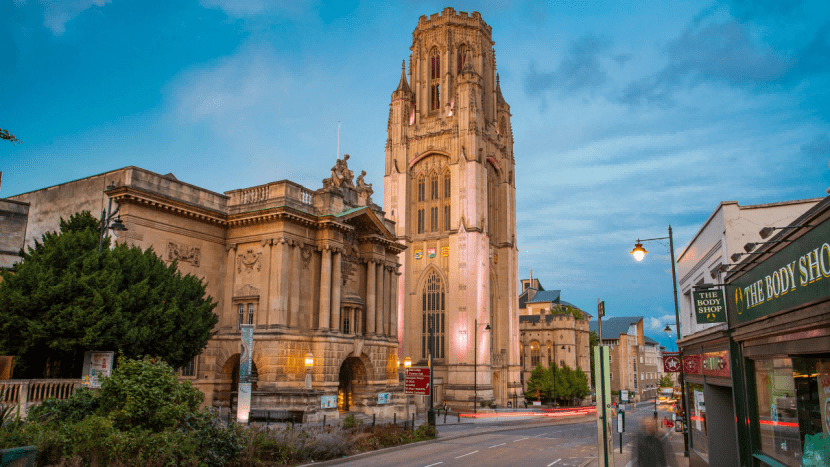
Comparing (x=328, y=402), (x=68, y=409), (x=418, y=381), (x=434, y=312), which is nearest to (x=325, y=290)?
(x=328, y=402)

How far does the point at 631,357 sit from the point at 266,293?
9356cm

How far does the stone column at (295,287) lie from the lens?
113ft

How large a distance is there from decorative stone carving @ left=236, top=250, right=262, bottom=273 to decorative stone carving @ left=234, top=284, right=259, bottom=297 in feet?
3.40

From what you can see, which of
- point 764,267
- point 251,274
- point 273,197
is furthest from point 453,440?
point 764,267

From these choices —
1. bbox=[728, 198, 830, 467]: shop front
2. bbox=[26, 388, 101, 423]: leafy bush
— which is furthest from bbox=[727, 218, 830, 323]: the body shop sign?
bbox=[26, 388, 101, 423]: leafy bush

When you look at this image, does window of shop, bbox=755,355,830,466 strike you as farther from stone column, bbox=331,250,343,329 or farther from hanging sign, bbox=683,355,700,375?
stone column, bbox=331,250,343,329

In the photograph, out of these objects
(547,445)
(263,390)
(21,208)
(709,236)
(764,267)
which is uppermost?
(21,208)

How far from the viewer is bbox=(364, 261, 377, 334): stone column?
40.6 metres

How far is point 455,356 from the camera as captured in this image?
62.3 meters

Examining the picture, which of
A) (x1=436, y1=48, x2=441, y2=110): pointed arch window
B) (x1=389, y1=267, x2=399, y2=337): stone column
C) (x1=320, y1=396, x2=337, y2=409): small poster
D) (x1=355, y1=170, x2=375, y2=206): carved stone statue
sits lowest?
(x1=320, y1=396, x2=337, y2=409): small poster

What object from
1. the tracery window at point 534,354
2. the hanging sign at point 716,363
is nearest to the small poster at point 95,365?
the hanging sign at point 716,363

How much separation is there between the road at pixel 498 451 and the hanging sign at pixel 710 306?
9374 millimetres

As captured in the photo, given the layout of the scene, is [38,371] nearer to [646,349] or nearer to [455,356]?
[455,356]

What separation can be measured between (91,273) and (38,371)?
4.67m
